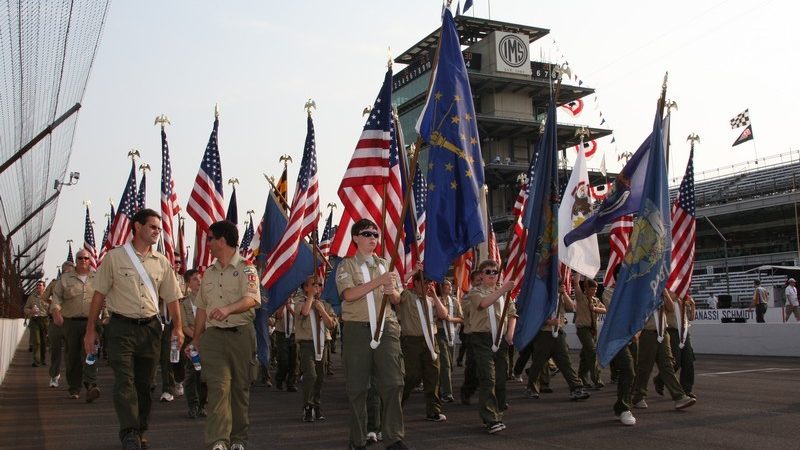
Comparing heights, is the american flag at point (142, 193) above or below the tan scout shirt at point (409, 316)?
above

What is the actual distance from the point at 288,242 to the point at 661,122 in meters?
5.56

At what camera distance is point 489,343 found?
9.43m

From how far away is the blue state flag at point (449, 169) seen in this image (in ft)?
28.0

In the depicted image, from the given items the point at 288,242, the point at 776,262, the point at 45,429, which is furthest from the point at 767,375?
the point at 776,262

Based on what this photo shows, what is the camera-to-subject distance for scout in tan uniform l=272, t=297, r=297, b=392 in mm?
14727

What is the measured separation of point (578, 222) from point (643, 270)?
277 cm

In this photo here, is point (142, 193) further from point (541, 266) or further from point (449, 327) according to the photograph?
point (541, 266)

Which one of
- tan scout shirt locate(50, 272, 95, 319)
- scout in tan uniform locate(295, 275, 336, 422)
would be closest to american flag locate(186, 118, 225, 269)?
tan scout shirt locate(50, 272, 95, 319)

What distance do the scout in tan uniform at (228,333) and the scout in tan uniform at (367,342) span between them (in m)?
0.84

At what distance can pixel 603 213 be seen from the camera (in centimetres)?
1095

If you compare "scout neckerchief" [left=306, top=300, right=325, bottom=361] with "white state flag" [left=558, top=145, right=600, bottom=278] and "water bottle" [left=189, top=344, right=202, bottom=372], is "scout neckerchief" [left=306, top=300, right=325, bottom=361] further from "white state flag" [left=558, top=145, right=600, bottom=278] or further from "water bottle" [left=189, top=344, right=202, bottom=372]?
"white state flag" [left=558, top=145, right=600, bottom=278]

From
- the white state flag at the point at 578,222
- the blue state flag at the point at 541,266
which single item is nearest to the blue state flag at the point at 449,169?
the blue state flag at the point at 541,266

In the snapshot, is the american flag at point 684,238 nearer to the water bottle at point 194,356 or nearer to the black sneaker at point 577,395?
the black sneaker at point 577,395

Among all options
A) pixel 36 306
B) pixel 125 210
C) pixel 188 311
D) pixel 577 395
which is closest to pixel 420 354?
pixel 577 395
